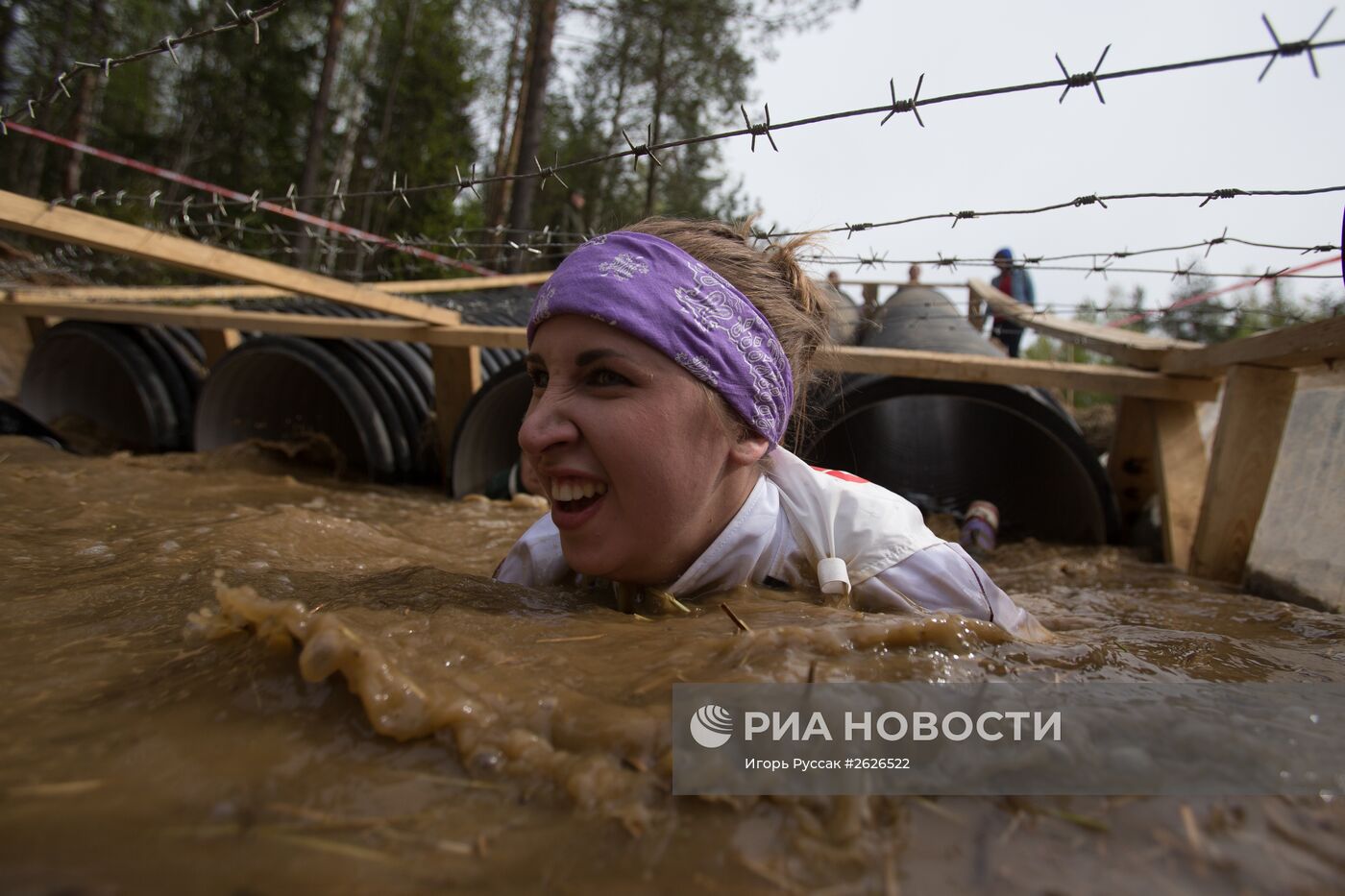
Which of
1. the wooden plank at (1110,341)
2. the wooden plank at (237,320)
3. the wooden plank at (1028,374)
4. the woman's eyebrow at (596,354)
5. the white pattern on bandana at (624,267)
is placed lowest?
the woman's eyebrow at (596,354)

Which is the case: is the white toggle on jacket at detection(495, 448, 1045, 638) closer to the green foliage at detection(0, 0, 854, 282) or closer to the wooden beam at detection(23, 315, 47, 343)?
the wooden beam at detection(23, 315, 47, 343)

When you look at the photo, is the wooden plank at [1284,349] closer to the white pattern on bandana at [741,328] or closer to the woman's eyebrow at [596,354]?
the white pattern on bandana at [741,328]

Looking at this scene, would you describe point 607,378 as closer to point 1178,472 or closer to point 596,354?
point 596,354

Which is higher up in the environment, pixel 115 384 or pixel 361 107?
pixel 361 107

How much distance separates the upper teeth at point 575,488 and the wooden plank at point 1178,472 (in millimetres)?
3217

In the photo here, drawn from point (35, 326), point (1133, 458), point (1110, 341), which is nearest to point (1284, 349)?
point (1110, 341)

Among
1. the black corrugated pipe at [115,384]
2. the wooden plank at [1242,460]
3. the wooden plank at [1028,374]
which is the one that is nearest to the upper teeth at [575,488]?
the wooden plank at [1028,374]

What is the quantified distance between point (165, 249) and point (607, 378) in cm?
319

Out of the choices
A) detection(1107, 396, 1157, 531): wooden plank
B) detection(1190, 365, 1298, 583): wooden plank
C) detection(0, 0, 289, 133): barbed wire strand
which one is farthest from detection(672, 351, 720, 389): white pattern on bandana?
detection(1107, 396, 1157, 531): wooden plank

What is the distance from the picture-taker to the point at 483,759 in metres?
1.07

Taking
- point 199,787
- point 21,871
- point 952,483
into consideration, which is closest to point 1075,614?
point 199,787

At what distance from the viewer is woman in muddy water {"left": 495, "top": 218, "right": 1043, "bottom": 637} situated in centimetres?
185

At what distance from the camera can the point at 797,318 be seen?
227cm

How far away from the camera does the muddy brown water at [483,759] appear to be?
0.85 m
